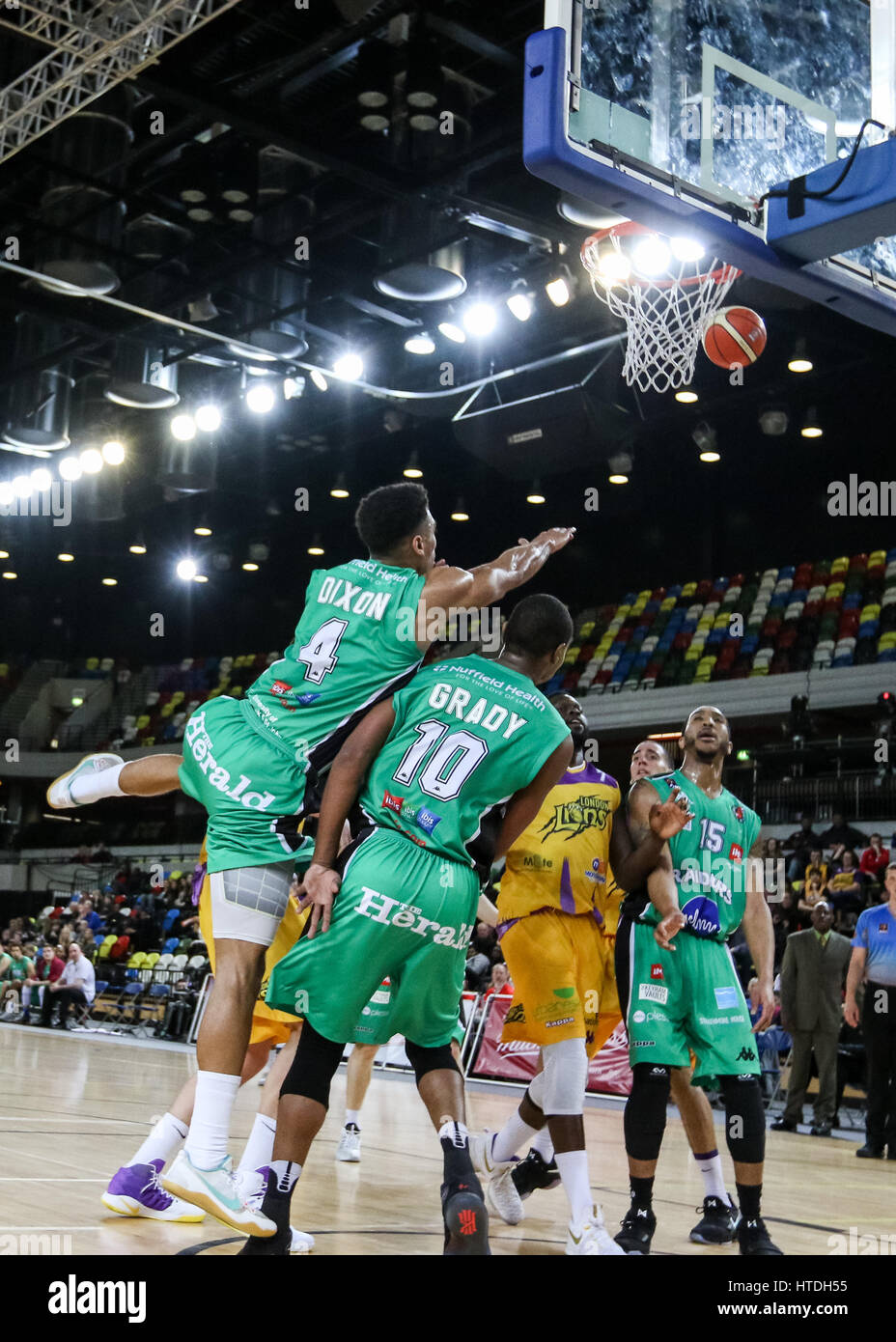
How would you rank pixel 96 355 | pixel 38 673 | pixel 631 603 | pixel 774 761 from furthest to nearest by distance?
pixel 38 673 < pixel 631 603 < pixel 774 761 < pixel 96 355

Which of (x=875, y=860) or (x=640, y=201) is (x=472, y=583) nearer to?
(x=640, y=201)

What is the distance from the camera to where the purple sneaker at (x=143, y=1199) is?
13.5ft

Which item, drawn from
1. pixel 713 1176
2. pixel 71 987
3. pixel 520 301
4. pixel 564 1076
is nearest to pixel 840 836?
pixel 520 301

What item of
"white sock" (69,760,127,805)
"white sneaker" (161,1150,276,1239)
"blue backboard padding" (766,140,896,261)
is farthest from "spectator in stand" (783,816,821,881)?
"white sneaker" (161,1150,276,1239)

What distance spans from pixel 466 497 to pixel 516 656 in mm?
17430

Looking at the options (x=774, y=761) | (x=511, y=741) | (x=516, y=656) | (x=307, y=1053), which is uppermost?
(x=774, y=761)

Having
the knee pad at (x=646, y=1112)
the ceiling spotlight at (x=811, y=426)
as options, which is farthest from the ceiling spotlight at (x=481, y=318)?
the knee pad at (x=646, y=1112)

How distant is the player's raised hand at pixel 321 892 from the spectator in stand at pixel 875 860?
1280 centimetres

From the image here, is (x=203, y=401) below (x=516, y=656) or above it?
above

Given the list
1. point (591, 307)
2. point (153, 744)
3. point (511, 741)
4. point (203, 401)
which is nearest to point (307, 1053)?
point (511, 741)

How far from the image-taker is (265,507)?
21859 mm

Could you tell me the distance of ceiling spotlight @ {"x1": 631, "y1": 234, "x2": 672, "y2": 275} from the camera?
8758mm

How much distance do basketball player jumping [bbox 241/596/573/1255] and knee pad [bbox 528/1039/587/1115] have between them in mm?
733

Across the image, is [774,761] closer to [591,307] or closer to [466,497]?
[466,497]
